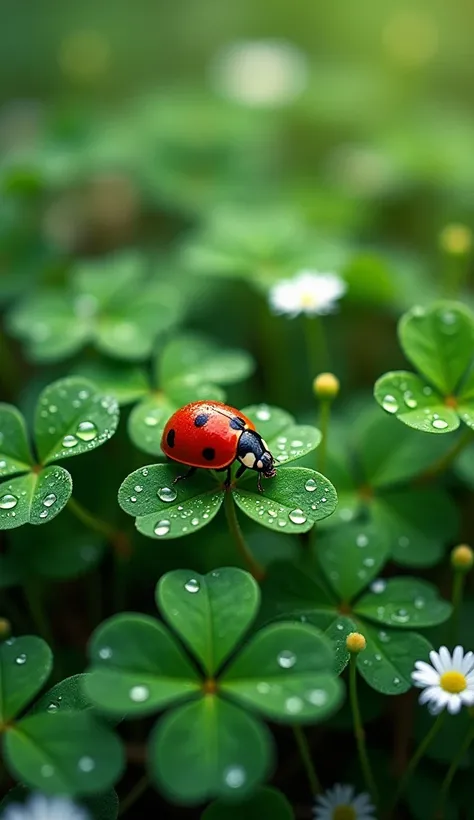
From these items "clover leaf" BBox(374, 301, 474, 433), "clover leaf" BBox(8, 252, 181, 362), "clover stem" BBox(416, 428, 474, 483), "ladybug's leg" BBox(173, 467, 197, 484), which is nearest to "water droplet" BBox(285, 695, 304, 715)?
"ladybug's leg" BBox(173, 467, 197, 484)

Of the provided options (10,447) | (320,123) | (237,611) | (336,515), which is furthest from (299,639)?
(320,123)

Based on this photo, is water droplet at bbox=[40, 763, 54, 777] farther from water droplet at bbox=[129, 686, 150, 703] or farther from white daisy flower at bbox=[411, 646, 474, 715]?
white daisy flower at bbox=[411, 646, 474, 715]

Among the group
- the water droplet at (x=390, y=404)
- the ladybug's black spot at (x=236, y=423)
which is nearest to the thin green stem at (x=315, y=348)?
the water droplet at (x=390, y=404)

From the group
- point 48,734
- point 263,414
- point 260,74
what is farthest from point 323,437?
point 260,74

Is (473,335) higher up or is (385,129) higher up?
(473,335)

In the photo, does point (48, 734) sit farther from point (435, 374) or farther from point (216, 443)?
point (435, 374)

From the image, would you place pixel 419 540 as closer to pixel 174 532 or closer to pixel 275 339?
pixel 174 532
